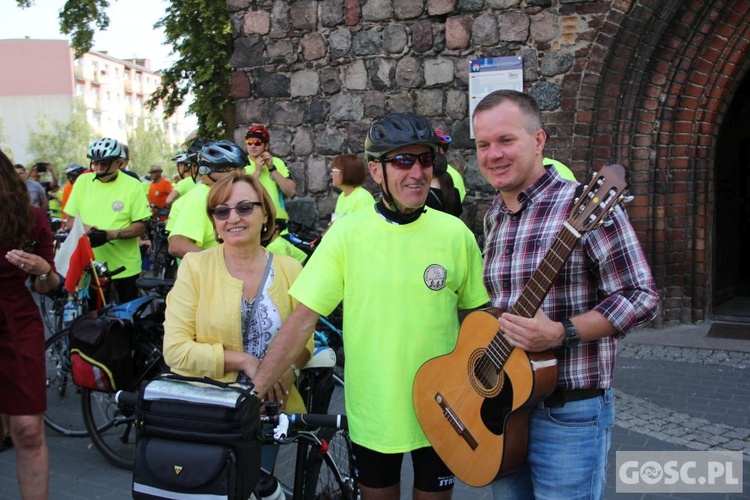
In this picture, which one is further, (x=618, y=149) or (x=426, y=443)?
(x=618, y=149)

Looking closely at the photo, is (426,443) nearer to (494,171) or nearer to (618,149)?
(494,171)

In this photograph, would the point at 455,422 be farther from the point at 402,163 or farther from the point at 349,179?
the point at 349,179

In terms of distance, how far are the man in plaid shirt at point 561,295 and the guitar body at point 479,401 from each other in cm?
9

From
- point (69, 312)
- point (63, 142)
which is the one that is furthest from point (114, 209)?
point (63, 142)

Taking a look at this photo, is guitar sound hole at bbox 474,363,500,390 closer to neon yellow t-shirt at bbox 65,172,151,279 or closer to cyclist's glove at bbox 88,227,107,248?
cyclist's glove at bbox 88,227,107,248

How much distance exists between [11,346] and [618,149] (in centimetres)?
589

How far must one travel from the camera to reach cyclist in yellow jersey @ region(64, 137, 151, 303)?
6.19m

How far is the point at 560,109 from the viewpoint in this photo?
7.65 meters

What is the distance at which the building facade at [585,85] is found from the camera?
24.2 feet

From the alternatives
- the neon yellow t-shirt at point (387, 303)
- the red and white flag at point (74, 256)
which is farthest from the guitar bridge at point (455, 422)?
the red and white flag at point (74, 256)

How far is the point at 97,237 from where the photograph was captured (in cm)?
590

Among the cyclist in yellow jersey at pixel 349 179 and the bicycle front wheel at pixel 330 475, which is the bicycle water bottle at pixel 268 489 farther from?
the cyclist in yellow jersey at pixel 349 179

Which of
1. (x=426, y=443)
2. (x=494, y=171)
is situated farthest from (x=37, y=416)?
(x=494, y=171)

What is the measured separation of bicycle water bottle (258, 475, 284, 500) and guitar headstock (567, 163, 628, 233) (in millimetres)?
1594
